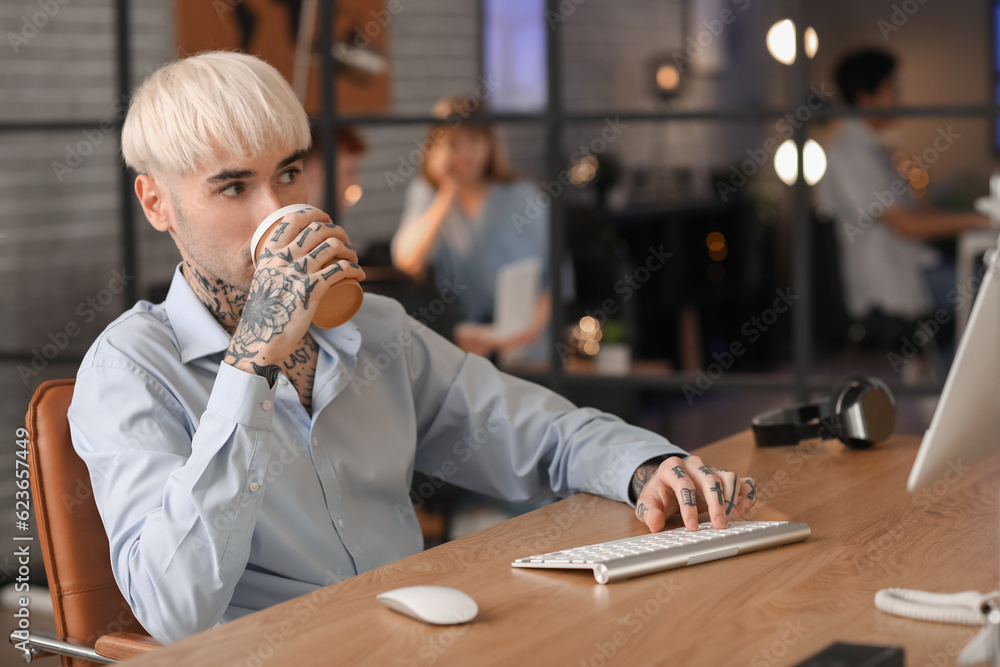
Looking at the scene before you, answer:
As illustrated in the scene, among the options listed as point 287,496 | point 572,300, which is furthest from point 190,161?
point 572,300

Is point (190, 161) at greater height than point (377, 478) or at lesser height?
greater

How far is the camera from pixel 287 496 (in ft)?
4.49

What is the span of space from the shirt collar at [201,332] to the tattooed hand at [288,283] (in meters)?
0.17

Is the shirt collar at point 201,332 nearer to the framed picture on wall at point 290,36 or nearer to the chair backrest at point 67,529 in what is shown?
the chair backrest at point 67,529

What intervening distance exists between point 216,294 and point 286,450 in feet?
0.79

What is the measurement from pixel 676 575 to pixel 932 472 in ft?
0.98

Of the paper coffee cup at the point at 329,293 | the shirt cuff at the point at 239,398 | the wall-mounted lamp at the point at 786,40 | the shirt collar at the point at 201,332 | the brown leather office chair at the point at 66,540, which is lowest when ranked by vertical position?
the brown leather office chair at the point at 66,540

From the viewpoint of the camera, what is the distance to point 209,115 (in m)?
1.36

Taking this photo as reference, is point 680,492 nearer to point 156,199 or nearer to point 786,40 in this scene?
point 156,199

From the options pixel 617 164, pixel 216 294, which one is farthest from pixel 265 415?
pixel 617 164

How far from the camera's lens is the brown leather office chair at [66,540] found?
1336 mm

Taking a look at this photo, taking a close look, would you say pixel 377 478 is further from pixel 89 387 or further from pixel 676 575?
pixel 676 575

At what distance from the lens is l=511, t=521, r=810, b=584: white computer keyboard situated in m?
1.08

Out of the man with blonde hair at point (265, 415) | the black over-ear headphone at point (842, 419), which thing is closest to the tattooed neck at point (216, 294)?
the man with blonde hair at point (265, 415)
